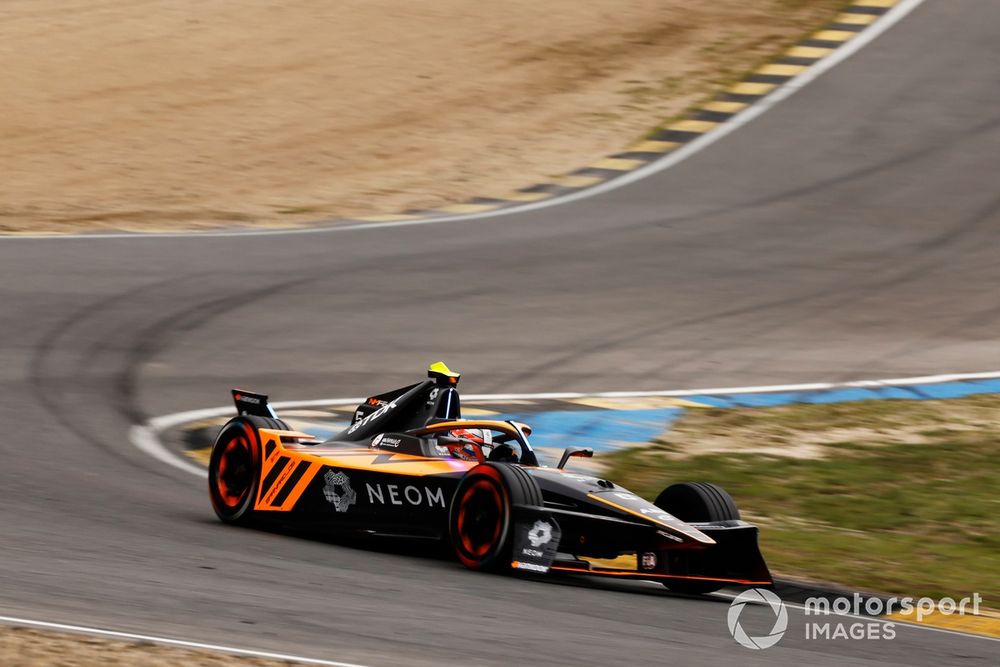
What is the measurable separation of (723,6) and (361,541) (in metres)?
24.9

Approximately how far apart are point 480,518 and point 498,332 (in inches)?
319

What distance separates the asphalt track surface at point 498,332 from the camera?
7.61 meters

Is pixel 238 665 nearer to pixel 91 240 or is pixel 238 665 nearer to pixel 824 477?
pixel 824 477

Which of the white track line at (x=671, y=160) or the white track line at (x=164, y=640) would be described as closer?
the white track line at (x=164, y=640)

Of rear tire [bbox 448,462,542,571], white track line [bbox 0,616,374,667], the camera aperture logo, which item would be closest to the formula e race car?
rear tire [bbox 448,462,542,571]

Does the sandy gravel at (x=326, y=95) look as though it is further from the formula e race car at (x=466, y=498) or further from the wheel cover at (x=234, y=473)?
the formula e race car at (x=466, y=498)

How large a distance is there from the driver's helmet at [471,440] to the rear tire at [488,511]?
1.79 ft

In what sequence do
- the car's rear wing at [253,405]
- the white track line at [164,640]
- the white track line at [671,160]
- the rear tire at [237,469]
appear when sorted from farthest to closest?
the white track line at [671,160] → the car's rear wing at [253,405] → the rear tire at [237,469] → the white track line at [164,640]

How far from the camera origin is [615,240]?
21.2m

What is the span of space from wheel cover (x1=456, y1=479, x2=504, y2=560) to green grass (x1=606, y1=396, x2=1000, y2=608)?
6.56ft

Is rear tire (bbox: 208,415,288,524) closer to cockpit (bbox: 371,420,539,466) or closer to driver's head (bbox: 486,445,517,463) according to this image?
cockpit (bbox: 371,420,539,466)

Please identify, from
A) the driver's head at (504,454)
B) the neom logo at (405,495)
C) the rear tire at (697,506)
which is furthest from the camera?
the driver's head at (504,454)

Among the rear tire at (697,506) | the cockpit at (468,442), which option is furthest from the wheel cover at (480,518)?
the rear tire at (697,506)

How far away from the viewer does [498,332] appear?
55.6ft
